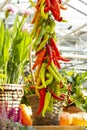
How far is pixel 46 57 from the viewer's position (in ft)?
4.73

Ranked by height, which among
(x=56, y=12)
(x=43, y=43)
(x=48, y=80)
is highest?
(x=56, y=12)

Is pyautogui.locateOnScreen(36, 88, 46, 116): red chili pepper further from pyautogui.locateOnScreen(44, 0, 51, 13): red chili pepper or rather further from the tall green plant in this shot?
pyautogui.locateOnScreen(44, 0, 51, 13): red chili pepper

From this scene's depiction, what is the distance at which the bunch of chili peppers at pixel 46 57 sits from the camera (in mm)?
→ 1415

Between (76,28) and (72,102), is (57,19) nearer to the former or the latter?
(72,102)

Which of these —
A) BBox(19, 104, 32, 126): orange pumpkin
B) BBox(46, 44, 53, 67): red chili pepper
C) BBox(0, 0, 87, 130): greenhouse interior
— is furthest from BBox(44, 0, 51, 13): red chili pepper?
BBox(19, 104, 32, 126): orange pumpkin

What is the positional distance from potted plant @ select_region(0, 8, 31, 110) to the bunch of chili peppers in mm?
74

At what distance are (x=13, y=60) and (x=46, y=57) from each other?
18 cm

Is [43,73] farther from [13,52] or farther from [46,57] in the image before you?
[13,52]

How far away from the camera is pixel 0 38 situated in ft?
5.05

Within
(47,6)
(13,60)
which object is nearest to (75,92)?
(13,60)

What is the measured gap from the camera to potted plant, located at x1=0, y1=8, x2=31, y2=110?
1.52 m

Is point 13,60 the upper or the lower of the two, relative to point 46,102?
upper

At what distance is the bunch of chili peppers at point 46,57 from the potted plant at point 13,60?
0.07m

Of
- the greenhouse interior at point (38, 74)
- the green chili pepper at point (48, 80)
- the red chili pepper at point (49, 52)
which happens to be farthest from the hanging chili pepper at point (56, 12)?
the green chili pepper at point (48, 80)
